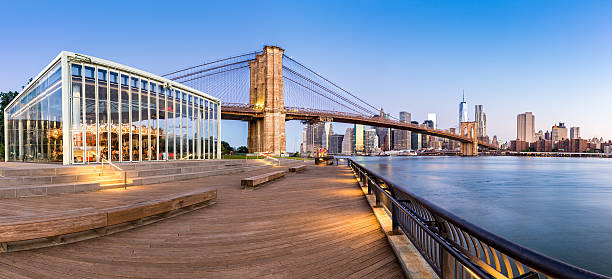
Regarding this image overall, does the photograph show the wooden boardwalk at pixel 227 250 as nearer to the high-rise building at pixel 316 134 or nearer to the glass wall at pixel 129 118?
the glass wall at pixel 129 118

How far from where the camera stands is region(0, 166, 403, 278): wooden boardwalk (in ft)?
10.8

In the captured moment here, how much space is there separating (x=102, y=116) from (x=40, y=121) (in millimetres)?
5352

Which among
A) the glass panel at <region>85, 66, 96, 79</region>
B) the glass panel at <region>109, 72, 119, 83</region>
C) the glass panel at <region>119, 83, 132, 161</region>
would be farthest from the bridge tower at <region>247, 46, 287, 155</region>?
the glass panel at <region>85, 66, 96, 79</region>

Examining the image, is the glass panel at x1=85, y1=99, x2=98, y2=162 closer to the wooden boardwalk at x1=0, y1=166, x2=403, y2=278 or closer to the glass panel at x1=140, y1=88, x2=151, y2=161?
the glass panel at x1=140, y1=88, x2=151, y2=161

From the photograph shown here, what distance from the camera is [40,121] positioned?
604 inches

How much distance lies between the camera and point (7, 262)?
3449 mm

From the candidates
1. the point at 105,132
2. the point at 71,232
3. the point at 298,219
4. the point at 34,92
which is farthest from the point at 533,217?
the point at 34,92

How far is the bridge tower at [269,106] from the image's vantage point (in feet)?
137

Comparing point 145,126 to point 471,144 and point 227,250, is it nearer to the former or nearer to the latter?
point 227,250

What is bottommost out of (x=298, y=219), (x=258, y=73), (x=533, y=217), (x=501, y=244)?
(x=533, y=217)

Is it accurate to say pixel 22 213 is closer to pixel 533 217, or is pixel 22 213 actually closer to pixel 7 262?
pixel 7 262

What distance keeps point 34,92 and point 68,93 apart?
22.3 ft

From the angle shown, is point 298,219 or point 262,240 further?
point 298,219

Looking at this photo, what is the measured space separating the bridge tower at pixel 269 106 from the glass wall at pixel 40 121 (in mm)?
26404
